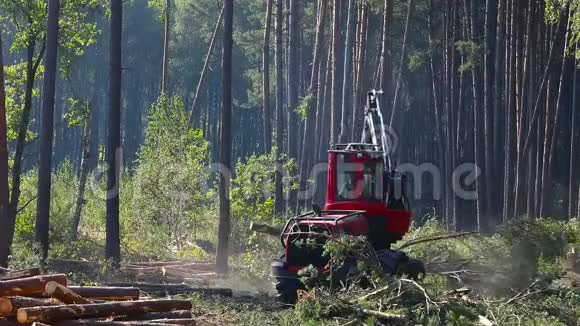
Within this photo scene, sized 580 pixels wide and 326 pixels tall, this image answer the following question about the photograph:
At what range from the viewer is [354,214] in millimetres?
16094

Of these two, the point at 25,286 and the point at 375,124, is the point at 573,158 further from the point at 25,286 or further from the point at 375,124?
the point at 25,286

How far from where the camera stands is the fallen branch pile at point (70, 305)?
33.8ft

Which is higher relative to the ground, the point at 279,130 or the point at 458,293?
the point at 279,130

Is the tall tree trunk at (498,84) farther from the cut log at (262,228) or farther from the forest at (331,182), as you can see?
the cut log at (262,228)

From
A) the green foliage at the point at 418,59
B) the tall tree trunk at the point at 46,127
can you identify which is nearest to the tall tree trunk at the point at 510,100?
the green foliage at the point at 418,59

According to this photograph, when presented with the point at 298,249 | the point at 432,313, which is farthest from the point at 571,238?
the point at 432,313

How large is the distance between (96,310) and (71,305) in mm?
334

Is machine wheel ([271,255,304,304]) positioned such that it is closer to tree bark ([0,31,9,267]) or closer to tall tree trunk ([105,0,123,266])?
tall tree trunk ([105,0,123,266])

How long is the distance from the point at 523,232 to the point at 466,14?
18.1 meters

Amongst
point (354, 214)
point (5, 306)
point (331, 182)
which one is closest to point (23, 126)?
point (331, 182)

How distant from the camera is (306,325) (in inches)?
492

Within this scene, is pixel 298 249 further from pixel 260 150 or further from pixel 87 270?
pixel 260 150

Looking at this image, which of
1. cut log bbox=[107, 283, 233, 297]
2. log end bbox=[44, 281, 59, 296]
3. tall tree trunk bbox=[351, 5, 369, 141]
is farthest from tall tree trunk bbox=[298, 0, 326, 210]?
log end bbox=[44, 281, 59, 296]

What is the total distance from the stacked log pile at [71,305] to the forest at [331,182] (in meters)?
1.96
